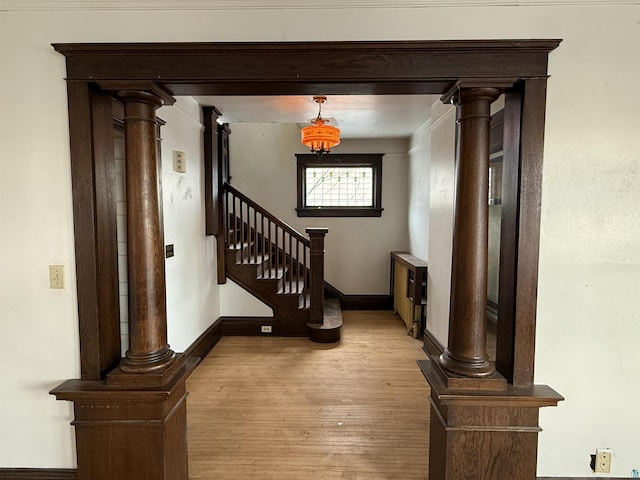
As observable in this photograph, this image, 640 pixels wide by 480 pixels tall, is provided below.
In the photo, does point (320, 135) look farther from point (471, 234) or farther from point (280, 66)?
point (471, 234)

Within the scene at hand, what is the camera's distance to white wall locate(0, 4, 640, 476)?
1554 mm

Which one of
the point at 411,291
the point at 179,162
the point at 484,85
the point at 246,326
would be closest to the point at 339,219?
the point at 411,291

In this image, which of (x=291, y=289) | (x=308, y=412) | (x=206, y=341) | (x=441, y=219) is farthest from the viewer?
(x=291, y=289)

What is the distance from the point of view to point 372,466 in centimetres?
201

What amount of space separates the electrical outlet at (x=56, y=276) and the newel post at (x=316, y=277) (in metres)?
2.61

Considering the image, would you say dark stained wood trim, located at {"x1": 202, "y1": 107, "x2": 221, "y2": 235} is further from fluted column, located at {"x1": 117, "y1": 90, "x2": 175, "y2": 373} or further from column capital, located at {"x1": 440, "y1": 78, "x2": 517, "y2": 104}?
column capital, located at {"x1": 440, "y1": 78, "x2": 517, "y2": 104}

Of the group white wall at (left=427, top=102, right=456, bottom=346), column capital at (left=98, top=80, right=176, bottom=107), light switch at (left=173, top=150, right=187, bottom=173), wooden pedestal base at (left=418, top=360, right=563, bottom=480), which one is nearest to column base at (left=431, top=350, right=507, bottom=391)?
wooden pedestal base at (left=418, top=360, right=563, bottom=480)

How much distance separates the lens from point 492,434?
157 cm

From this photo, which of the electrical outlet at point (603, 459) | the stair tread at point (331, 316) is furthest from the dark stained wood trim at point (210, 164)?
the electrical outlet at point (603, 459)

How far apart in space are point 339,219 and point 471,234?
13.1ft

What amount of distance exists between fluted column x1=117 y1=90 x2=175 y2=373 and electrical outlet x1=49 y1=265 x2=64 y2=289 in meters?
0.37

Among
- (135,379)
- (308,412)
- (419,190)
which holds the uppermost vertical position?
(419,190)

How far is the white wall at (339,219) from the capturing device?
211 inches

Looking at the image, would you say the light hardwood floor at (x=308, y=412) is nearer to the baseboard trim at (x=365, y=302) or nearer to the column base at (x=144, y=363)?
the column base at (x=144, y=363)
